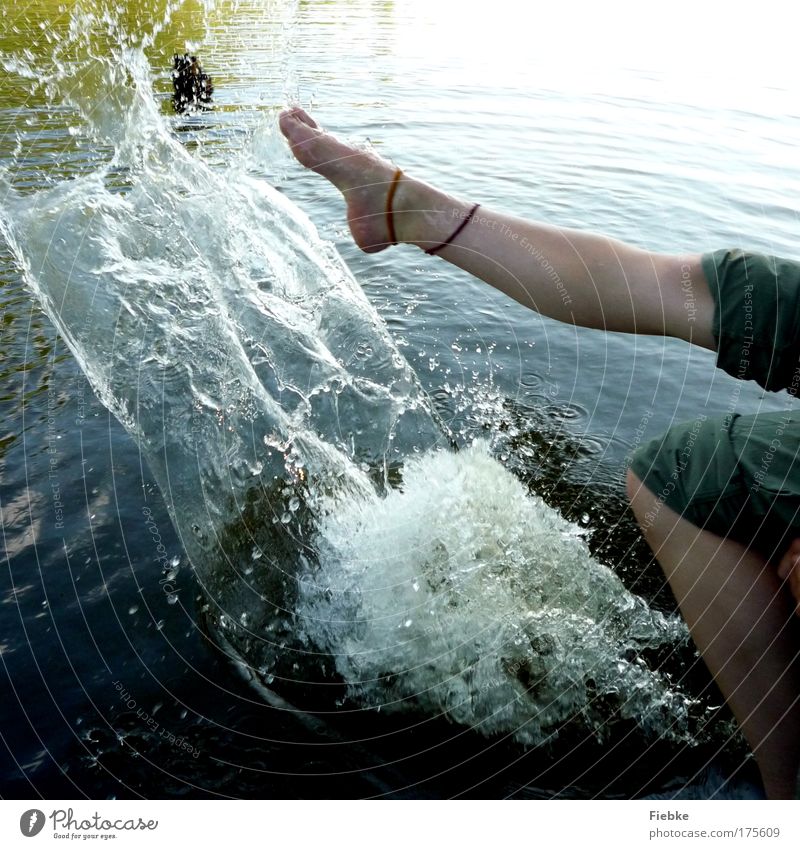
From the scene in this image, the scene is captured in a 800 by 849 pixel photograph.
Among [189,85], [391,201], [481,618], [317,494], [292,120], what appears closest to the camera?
[391,201]

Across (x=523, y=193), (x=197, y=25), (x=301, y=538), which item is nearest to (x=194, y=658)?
(x=301, y=538)

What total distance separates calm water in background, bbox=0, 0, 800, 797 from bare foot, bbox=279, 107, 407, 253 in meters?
1.57

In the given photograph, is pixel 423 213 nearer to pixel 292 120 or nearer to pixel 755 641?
pixel 292 120

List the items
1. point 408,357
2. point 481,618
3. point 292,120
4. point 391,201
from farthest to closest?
1. point 408,357
2. point 481,618
3. point 292,120
4. point 391,201

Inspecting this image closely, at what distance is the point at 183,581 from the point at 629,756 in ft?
5.72

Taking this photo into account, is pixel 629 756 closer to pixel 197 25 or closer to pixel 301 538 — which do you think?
pixel 301 538

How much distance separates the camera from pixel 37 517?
297 centimetres

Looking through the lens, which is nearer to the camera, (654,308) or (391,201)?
(654,308)

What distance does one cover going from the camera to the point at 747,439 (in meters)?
1.88

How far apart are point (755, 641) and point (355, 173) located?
1.75 metres

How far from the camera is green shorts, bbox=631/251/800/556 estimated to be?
171cm

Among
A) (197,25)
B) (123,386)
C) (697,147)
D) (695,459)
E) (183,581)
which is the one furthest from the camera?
(197,25)

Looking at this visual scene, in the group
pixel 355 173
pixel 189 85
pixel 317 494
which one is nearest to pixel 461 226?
pixel 355 173

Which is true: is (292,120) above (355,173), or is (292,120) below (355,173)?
above
